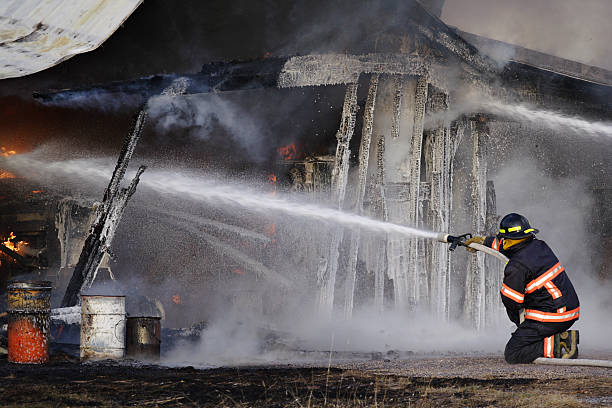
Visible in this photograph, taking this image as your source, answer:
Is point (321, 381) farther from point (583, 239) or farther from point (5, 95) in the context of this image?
point (583, 239)

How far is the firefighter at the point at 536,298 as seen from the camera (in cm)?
604

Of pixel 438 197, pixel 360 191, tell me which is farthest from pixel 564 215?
pixel 360 191

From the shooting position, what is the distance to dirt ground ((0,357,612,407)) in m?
3.93

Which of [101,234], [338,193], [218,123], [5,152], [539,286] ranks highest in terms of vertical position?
[218,123]

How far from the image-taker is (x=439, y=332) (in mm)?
8891

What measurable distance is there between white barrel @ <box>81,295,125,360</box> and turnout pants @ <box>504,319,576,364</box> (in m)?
4.01

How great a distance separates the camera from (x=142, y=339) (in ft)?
21.9

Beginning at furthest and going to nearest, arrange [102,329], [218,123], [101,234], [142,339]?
[218,123] < [101,234] < [142,339] < [102,329]

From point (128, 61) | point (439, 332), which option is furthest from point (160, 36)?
point (439, 332)

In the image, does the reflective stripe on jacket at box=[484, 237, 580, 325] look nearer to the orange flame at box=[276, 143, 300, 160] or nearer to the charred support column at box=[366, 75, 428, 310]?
the charred support column at box=[366, 75, 428, 310]

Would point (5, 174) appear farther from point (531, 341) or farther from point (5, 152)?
point (531, 341)

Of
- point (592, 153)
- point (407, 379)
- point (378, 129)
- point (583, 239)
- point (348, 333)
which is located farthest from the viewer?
point (583, 239)

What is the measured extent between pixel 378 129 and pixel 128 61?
4.46m

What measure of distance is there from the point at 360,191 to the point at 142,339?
374 centimetres
